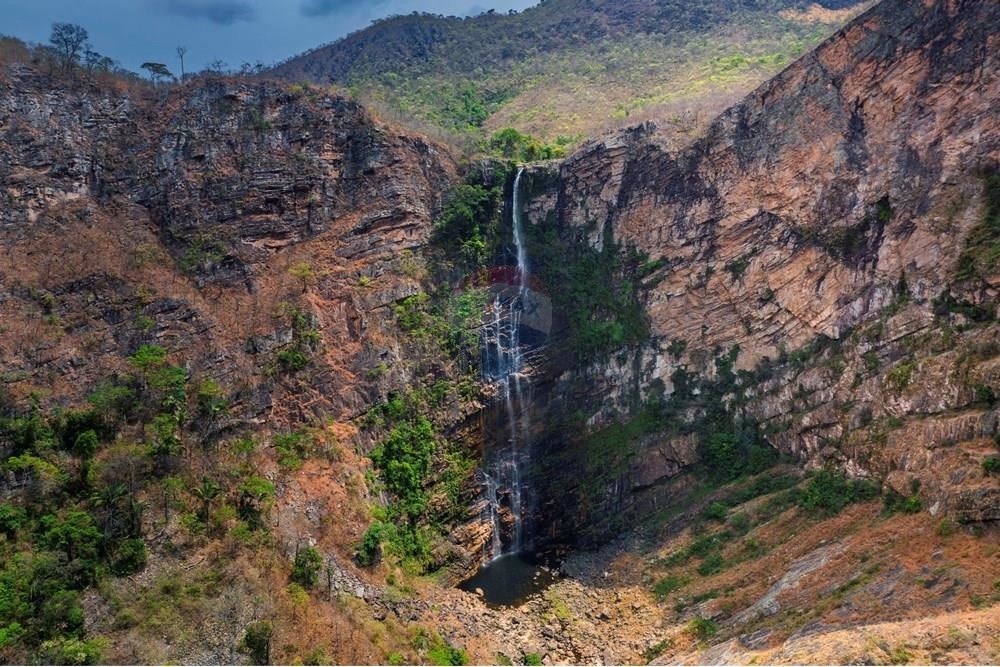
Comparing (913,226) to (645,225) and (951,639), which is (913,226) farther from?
(951,639)

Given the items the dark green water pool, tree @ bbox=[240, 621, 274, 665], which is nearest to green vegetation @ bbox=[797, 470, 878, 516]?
the dark green water pool

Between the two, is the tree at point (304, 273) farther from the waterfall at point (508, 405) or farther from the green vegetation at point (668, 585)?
the green vegetation at point (668, 585)

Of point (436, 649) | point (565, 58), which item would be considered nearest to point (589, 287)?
point (436, 649)

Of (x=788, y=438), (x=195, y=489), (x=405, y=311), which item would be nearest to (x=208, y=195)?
(x=405, y=311)

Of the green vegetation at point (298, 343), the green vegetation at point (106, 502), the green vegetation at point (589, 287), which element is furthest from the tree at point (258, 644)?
the green vegetation at point (589, 287)

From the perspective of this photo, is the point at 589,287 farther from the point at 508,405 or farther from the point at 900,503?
the point at 900,503

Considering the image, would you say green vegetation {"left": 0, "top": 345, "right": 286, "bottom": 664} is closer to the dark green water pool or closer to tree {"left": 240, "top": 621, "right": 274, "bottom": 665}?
tree {"left": 240, "top": 621, "right": 274, "bottom": 665}
